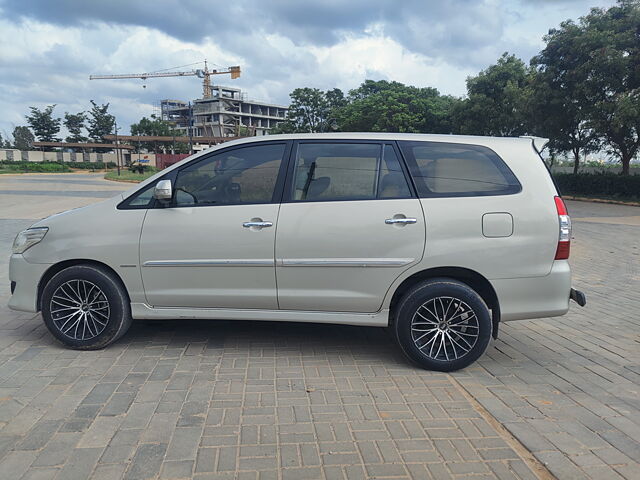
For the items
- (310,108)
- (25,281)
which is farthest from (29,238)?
(310,108)

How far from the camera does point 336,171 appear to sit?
3.99 metres

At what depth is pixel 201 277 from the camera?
399 centimetres

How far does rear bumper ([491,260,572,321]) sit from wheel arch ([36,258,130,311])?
10.2 ft

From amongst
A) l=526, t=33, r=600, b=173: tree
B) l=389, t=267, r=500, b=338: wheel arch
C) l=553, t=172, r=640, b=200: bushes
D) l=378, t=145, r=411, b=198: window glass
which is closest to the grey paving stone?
l=389, t=267, r=500, b=338: wheel arch

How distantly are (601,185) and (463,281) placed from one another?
2440cm

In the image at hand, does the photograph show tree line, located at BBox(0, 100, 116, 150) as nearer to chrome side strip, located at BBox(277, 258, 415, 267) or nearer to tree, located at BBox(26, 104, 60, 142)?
tree, located at BBox(26, 104, 60, 142)

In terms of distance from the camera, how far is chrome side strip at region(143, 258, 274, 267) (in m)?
3.90

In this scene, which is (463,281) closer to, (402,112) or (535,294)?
(535,294)

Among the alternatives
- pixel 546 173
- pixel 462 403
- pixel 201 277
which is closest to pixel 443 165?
pixel 546 173

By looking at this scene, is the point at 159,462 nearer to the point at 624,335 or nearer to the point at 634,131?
the point at 624,335

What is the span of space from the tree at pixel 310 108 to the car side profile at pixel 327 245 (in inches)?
2123

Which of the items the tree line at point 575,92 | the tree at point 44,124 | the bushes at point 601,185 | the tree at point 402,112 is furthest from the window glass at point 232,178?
the tree at point 44,124

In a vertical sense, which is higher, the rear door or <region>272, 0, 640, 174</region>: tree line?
<region>272, 0, 640, 174</region>: tree line

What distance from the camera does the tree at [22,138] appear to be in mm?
81787
